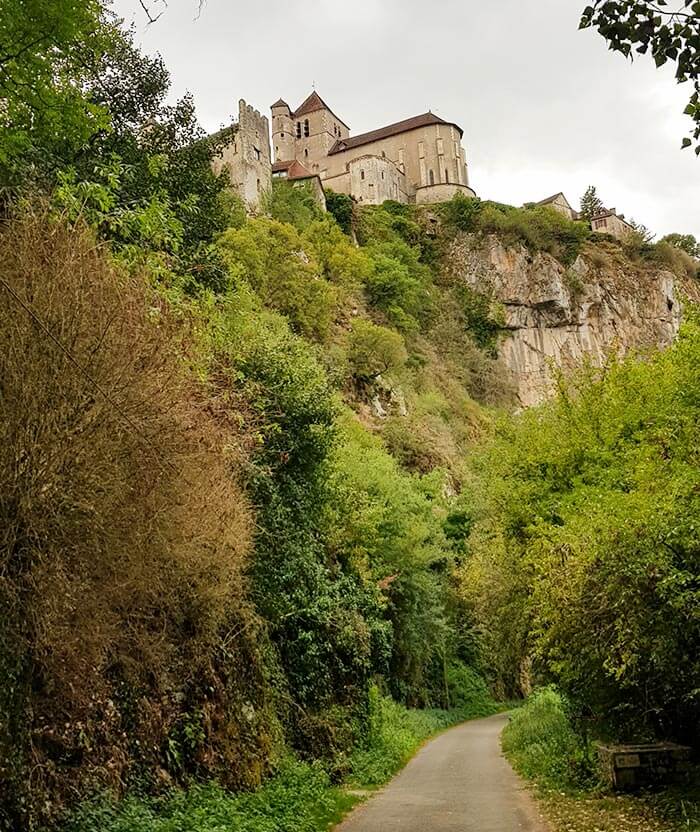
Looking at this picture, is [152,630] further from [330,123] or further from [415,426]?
[330,123]

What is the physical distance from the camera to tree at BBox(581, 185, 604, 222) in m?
103

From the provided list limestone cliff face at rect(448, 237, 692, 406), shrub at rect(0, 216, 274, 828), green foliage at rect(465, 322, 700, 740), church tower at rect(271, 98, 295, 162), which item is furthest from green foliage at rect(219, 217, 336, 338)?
church tower at rect(271, 98, 295, 162)

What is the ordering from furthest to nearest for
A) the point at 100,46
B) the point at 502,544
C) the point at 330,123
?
the point at 330,123 < the point at 502,544 < the point at 100,46

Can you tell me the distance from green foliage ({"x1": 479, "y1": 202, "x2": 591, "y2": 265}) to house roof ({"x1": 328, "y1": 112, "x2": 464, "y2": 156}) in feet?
67.4

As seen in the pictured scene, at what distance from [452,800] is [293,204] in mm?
52017

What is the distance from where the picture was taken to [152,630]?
8.93m

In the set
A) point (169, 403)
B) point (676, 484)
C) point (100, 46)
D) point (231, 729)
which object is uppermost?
point (100, 46)

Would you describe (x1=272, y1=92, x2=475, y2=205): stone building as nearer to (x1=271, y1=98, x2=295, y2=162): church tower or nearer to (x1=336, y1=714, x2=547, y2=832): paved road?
(x1=271, y1=98, x2=295, y2=162): church tower

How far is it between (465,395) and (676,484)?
161 ft

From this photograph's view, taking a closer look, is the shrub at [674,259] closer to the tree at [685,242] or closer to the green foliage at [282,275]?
the tree at [685,242]

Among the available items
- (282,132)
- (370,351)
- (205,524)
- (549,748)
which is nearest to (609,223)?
(282,132)

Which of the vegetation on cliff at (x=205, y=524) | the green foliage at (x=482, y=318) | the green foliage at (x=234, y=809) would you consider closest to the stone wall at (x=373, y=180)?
the green foliage at (x=482, y=318)

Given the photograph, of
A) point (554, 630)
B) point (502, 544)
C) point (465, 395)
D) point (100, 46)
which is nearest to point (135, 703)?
point (554, 630)

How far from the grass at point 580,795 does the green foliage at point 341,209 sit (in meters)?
55.2
